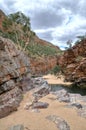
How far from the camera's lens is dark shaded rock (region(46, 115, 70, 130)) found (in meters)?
14.1

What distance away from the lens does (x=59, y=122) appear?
48.0ft

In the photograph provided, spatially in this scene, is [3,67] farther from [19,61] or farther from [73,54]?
[73,54]

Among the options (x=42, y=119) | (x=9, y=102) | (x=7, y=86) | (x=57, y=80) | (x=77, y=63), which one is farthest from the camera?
(x=57, y=80)

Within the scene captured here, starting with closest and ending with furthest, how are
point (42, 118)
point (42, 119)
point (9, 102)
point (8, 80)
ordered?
point (42, 119) → point (42, 118) → point (9, 102) → point (8, 80)

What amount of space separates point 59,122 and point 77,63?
43.4 meters

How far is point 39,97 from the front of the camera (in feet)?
66.0

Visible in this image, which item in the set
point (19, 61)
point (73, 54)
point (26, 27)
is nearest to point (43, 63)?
point (73, 54)

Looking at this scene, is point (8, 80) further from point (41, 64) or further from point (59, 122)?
point (41, 64)

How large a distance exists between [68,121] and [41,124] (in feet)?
7.01

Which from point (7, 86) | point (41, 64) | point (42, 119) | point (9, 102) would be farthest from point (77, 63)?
point (42, 119)

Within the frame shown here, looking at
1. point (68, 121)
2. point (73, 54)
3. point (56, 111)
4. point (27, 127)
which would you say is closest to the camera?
point (27, 127)

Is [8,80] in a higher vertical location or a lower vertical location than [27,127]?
higher

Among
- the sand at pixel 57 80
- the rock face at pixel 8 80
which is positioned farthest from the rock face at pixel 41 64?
the rock face at pixel 8 80

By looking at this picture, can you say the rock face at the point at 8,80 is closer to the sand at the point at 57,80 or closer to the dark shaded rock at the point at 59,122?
the dark shaded rock at the point at 59,122
